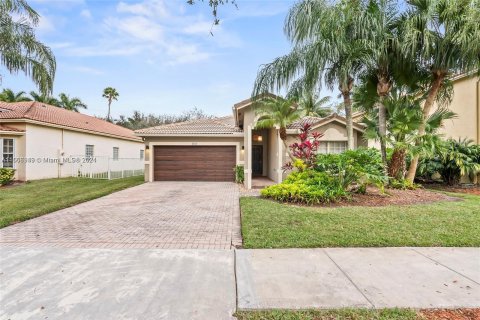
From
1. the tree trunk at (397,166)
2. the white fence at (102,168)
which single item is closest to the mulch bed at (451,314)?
the tree trunk at (397,166)

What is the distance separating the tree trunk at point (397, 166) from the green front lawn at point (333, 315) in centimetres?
910

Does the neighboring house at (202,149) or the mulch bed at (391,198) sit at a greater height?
the neighboring house at (202,149)

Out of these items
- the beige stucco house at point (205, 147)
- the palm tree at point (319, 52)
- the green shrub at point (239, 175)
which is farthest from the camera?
the beige stucco house at point (205, 147)

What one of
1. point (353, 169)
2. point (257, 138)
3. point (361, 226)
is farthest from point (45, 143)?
point (361, 226)

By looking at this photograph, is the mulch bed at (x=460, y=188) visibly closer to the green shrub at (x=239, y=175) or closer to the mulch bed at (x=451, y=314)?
the green shrub at (x=239, y=175)

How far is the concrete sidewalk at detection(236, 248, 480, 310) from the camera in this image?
125 inches

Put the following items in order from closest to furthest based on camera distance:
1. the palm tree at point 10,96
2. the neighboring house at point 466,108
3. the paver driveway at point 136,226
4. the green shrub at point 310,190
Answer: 1. the paver driveway at point 136,226
2. the green shrub at point 310,190
3. the neighboring house at point 466,108
4. the palm tree at point 10,96

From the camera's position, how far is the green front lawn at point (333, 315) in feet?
9.36

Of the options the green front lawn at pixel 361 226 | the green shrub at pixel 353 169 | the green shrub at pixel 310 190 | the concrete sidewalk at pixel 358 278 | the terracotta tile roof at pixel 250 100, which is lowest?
the concrete sidewalk at pixel 358 278

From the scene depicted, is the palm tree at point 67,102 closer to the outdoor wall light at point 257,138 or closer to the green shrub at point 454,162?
the outdoor wall light at point 257,138

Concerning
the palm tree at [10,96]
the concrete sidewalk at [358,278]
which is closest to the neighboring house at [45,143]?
the palm tree at [10,96]

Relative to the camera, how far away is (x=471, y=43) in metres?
8.74

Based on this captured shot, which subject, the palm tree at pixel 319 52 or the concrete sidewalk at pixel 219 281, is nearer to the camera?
the concrete sidewalk at pixel 219 281

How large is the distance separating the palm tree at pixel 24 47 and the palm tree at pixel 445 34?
13806 mm
